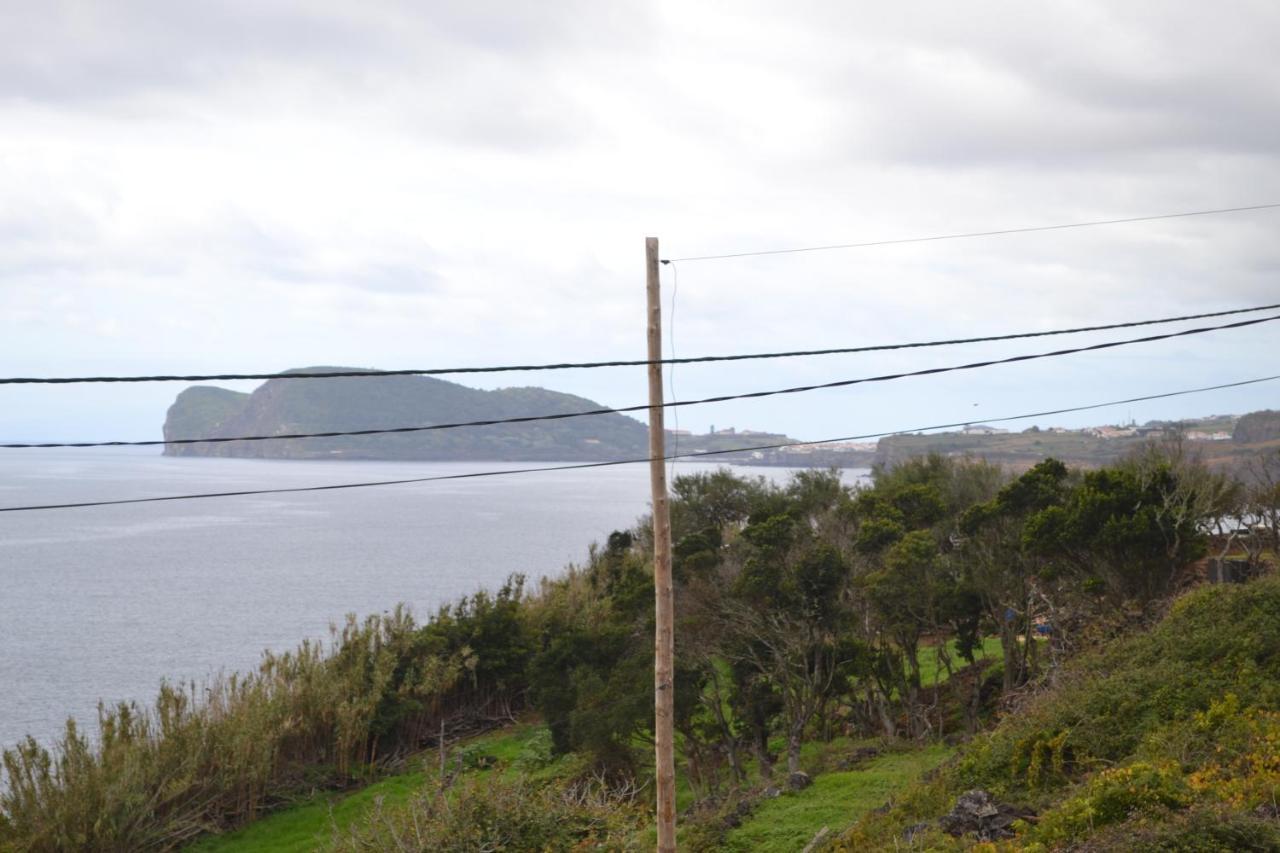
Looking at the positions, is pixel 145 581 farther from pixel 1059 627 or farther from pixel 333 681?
pixel 1059 627

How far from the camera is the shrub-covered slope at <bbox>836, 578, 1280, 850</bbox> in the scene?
1134cm

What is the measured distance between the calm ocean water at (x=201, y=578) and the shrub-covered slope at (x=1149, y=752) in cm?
3304

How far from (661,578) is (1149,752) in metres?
7.19

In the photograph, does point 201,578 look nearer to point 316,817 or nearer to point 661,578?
point 316,817

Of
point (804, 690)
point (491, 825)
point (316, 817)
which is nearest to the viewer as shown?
point (491, 825)

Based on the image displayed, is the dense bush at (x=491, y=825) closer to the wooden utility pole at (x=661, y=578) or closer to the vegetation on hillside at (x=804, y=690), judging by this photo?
the vegetation on hillside at (x=804, y=690)

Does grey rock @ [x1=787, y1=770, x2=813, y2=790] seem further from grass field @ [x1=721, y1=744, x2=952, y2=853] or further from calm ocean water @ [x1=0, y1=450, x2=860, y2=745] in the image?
calm ocean water @ [x1=0, y1=450, x2=860, y2=745]

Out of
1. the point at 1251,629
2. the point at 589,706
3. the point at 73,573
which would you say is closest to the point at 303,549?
the point at 73,573

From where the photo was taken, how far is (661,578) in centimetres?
1311

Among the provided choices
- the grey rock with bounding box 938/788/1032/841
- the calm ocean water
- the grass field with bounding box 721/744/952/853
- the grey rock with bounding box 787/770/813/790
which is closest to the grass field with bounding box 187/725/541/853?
the grey rock with bounding box 787/770/813/790

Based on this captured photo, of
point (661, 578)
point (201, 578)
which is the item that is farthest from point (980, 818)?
point (201, 578)

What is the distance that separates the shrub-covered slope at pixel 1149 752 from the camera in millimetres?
11336

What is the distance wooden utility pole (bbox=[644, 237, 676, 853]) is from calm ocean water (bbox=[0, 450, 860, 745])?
3266 centimetres

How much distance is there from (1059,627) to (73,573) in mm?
83010
